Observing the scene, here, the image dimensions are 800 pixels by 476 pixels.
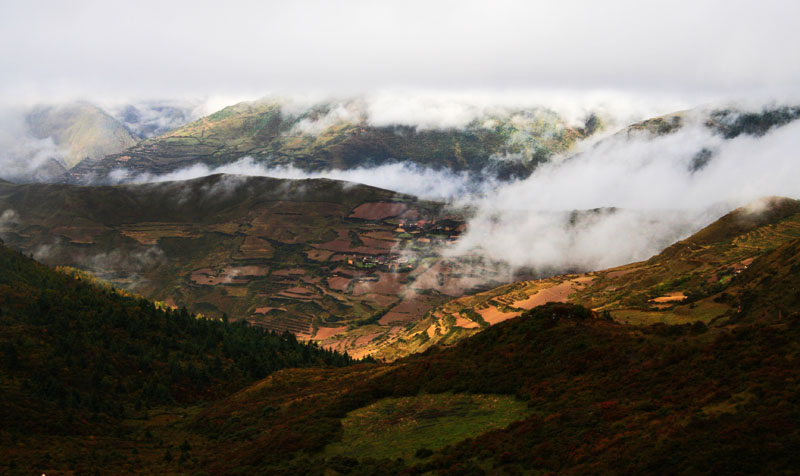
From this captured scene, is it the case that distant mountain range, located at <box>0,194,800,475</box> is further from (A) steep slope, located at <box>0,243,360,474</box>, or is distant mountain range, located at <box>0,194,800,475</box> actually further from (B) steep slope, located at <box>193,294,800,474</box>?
(A) steep slope, located at <box>0,243,360,474</box>

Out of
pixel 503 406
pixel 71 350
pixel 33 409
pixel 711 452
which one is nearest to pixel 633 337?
pixel 503 406

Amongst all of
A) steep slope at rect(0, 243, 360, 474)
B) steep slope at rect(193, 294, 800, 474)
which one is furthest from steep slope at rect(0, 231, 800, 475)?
steep slope at rect(0, 243, 360, 474)

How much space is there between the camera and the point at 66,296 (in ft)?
467

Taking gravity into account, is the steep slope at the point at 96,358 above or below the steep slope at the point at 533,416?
below

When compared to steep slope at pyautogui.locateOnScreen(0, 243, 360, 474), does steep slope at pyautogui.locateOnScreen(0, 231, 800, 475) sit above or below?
above

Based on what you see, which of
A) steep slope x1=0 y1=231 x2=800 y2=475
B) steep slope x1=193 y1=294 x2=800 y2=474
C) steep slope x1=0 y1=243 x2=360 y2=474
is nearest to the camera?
steep slope x1=193 y1=294 x2=800 y2=474

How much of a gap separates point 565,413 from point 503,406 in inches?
404

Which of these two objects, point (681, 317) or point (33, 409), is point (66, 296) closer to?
point (33, 409)

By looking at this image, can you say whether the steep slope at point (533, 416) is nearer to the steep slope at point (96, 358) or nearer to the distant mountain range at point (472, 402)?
the distant mountain range at point (472, 402)

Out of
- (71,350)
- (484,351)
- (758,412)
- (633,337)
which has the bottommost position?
(71,350)

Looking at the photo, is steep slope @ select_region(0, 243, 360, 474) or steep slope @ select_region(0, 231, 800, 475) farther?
steep slope @ select_region(0, 243, 360, 474)

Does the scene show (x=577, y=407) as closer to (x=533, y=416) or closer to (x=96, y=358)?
(x=533, y=416)

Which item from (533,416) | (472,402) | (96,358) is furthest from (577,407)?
(96,358)

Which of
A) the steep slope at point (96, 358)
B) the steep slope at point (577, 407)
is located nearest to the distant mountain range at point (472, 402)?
the steep slope at point (577, 407)
